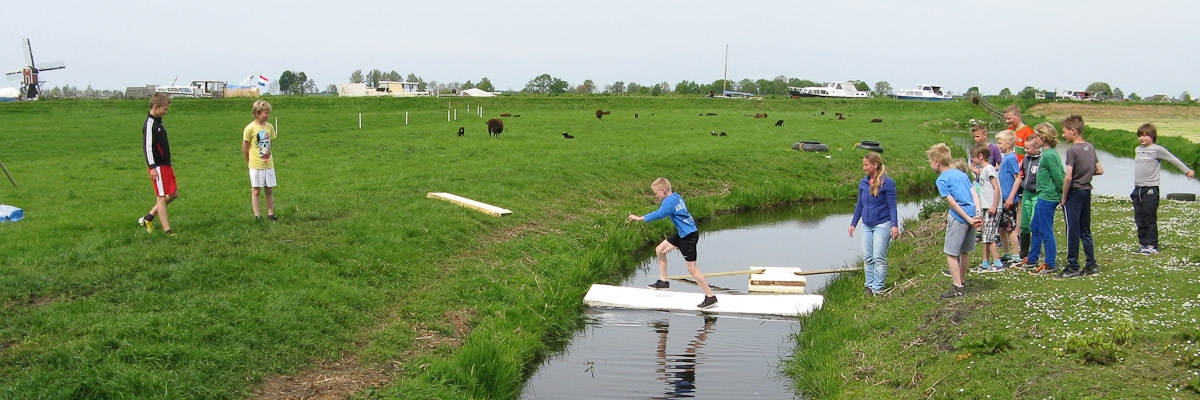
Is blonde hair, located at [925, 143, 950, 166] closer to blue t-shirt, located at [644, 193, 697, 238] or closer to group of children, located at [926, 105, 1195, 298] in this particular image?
group of children, located at [926, 105, 1195, 298]

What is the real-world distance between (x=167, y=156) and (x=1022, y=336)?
10161 mm

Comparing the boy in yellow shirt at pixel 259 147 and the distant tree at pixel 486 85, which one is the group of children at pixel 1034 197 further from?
the distant tree at pixel 486 85

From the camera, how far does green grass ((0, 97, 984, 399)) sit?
25.1 ft

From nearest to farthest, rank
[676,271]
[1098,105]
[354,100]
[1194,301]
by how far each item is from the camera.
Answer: [1194,301]
[676,271]
[354,100]
[1098,105]

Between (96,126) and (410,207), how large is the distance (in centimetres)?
2953

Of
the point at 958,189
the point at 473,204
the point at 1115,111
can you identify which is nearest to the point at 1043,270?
the point at 958,189

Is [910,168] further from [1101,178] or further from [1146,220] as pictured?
[1146,220]

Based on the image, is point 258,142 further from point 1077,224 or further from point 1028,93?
point 1028,93

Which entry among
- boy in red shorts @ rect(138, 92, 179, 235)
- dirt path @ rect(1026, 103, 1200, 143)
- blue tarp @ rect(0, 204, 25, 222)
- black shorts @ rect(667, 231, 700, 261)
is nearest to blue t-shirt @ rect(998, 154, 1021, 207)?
black shorts @ rect(667, 231, 700, 261)

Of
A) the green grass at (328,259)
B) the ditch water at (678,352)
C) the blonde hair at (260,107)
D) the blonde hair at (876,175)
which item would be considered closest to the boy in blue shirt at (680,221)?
the ditch water at (678,352)

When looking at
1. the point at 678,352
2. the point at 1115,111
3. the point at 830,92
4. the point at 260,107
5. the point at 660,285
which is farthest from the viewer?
the point at 830,92

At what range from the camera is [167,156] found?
36.1 ft

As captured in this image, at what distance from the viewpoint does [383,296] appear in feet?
33.9

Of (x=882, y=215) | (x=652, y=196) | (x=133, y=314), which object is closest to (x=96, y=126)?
(x=652, y=196)
